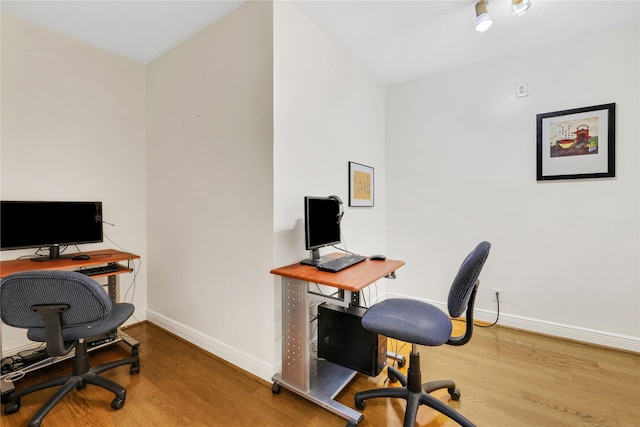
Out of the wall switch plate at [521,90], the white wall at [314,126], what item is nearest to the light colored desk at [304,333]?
the white wall at [314,126]

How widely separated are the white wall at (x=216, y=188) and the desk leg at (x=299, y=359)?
149 millimetres

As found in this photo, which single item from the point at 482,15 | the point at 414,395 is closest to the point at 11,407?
the point at 414,395

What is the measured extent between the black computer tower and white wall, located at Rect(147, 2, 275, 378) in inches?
14.6

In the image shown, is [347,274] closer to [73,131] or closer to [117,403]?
[117,403]

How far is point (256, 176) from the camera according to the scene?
1.95 metres

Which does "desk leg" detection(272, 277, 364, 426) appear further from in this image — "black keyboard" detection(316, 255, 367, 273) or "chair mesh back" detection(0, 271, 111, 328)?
"chair mesh back" detection(0, 271, 111, 328)

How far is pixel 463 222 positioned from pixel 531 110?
1199 millimetres

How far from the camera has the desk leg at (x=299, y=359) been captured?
1703 millimetres

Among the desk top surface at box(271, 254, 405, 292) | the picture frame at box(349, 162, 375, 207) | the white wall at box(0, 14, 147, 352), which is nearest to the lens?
the desk top surface at box(271, 254, 405, 292)

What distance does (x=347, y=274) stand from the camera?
1.70 metres

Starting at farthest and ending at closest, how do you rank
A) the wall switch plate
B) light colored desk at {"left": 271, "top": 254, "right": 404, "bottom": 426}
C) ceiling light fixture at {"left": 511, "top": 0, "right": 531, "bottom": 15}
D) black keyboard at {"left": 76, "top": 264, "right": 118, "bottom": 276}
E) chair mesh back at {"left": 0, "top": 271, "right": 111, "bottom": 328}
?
the wall switch plate → black keyboard at {"left": 76, "top": 264, "right": 118, "bottom": 276} → ceiling light fixture at {"left": 511, "top": 0, "right": 531, "bottom": 15} → light colored desk at {"left": 271, "top": 254, "right": 404, "bottom": 426} → chair mesh back at {"left": 0, "top": 271, "right": 111, "bottom": 328}

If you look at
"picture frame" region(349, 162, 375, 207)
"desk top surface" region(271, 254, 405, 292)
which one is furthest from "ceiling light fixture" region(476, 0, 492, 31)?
"desk top surface" region(271, 254, 405, 292)

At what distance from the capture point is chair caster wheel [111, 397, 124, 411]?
1.62 meters

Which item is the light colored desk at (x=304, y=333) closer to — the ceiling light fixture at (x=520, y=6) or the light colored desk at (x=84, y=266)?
the light colored desk at (x=84, y=266)
